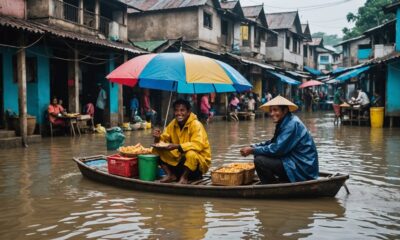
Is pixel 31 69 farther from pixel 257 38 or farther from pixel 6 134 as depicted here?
pixel 257 38

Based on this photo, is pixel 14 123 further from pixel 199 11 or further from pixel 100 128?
pixel 199 11

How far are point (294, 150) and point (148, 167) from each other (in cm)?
231

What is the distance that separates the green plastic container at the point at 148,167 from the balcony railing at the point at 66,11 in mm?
11076

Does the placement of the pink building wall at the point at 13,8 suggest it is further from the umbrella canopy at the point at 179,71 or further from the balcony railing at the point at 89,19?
the umbrella canopy at the point at 179,71

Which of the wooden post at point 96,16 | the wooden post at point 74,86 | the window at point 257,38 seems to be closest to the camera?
the wooden post at point 74,86

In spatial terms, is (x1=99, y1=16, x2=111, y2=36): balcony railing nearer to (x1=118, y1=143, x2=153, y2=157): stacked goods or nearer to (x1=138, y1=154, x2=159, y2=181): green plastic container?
(x1=118, y1=143, x2=153, y2=157): stacked goods

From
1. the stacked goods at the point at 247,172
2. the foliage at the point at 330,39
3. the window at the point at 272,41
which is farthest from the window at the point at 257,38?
the foliage at the point at 330,39

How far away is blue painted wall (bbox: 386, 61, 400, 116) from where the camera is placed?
1922cm

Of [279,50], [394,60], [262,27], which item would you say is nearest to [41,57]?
[394,60]

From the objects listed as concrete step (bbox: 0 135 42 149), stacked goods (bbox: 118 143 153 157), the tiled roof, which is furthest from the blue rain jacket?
the tiled roof

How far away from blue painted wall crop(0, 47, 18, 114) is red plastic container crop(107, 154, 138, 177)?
26.6ft

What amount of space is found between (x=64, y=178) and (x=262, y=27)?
27822 mm

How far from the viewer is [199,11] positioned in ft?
79.8

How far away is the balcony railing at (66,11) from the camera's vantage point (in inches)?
627
